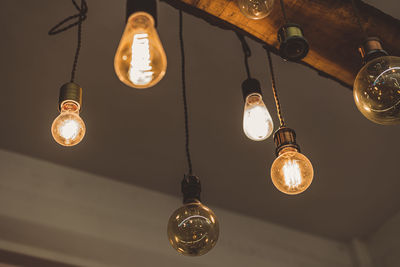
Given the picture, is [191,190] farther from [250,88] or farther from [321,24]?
[321,24]

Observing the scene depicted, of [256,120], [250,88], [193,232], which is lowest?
[193,232]

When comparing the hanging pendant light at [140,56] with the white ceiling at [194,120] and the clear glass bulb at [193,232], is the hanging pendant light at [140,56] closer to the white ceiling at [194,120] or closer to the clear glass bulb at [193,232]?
the clear glass bulb at [193,232]

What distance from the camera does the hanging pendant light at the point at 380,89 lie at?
930 mm

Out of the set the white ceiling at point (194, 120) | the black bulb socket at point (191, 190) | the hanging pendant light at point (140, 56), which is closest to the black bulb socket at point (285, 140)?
the black bulb socket at point (191, 190)

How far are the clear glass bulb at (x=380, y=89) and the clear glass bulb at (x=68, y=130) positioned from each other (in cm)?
71

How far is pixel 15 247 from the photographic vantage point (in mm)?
2225

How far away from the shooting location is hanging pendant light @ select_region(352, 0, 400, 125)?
930 mm

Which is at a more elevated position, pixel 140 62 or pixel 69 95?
pixel 69 95

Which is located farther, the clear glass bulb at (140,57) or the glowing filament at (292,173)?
the glowing filament at (292,173)

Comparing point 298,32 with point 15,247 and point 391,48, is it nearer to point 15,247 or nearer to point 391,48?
point 391,48

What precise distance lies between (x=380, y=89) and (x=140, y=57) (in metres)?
0.49

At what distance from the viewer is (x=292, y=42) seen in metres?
1.08

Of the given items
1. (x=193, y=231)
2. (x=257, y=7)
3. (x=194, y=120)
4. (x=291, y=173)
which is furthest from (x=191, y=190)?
(x=194, y=120)

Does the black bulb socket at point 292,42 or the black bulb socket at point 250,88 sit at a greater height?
the black bulb socket at point 250,88
